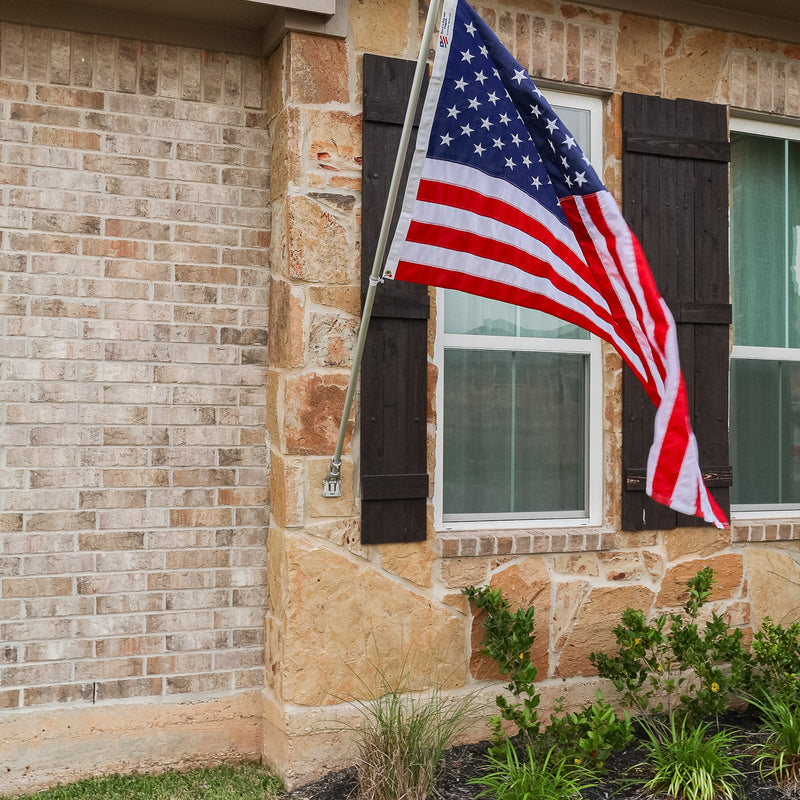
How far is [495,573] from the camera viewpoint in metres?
3.86

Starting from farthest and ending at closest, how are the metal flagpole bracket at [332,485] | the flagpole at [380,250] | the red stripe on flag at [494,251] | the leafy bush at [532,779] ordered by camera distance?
1. the metal flagpole bracket at [332,485]
2. the leafy bush at [532,779]
3. the red stripe on flag at [494,251]
4. the flagpole at [380,250]

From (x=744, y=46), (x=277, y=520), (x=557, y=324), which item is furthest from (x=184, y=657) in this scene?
(x=744, y=46)

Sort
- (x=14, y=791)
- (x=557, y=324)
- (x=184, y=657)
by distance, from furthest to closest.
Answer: (x=557, y=324) → (x=184, y=657) → (x=14, y=791)

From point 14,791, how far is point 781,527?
357 centimetres

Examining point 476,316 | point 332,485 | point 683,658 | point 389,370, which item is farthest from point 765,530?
point 332,485

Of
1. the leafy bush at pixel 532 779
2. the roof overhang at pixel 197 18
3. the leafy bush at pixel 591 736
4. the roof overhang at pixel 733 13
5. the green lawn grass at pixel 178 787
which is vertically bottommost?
the green lawn grass at pixel 178 787

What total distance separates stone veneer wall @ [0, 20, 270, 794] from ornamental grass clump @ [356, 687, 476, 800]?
0.57m

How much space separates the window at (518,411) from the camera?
398 centimetres

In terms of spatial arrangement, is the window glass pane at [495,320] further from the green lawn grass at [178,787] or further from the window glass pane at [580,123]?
the green lawn grass at [178,787]

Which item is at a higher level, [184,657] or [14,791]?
[184,657]

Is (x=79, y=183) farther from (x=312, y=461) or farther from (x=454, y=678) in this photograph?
(x=454, y=678)

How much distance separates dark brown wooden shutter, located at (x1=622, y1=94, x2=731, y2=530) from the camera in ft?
13.4

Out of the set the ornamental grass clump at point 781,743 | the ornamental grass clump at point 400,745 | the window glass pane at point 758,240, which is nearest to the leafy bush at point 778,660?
the ornamental grass clump at point 781,743

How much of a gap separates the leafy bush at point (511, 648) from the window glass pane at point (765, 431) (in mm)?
1509
